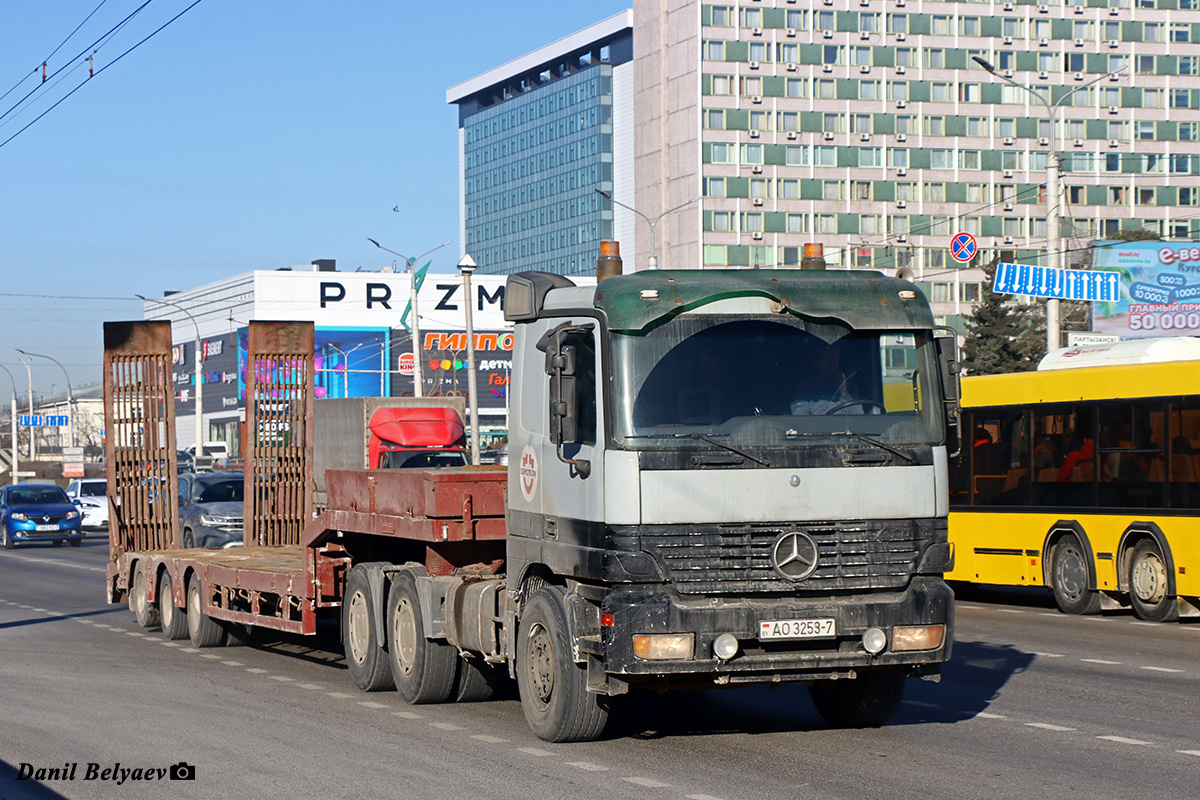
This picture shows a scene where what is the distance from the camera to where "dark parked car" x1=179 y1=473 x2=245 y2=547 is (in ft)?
83.9

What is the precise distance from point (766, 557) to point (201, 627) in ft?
29.2

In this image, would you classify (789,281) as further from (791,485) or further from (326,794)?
(326,794)

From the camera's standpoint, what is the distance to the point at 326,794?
27.1 ft

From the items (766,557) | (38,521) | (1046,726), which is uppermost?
(766,557)

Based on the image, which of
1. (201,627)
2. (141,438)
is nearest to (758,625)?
(201,627)

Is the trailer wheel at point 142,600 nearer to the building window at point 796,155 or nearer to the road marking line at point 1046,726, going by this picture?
the road marking line at point 1046,726

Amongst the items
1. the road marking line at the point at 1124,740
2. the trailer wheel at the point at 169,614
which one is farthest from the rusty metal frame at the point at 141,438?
the road marking line at the point at 1124,740

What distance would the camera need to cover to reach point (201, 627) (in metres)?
16.3

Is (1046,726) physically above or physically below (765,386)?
below

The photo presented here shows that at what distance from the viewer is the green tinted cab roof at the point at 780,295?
9.18 m

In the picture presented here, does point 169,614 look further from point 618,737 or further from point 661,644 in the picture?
point 661,644

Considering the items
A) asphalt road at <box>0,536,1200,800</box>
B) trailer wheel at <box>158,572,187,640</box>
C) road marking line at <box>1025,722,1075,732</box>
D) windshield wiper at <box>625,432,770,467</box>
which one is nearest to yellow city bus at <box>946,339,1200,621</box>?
asphalt road at <box>0,536,1200,800</box>

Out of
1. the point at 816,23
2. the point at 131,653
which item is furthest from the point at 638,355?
the point at 816,23

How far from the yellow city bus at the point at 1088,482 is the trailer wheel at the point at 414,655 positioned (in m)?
8.14
